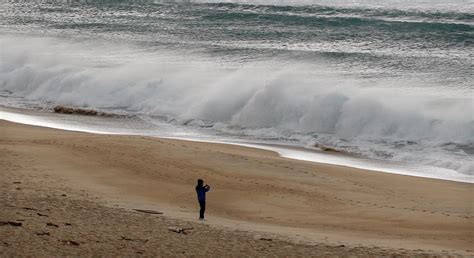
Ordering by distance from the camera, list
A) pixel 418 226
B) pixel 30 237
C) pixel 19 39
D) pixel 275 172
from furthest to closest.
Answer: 1. pixel 19 39
2. pixel 275 172
3. pixel 418 226
4. pixel 30 237

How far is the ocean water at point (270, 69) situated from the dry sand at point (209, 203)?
152 inches

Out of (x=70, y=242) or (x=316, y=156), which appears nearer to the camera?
(x=70, y=242)

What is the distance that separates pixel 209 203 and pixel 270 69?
18.6 meters

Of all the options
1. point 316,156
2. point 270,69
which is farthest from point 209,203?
point 270,69

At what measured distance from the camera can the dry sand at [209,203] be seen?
48.5 feet

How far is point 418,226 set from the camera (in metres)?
17.7

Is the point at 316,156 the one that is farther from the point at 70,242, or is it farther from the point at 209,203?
the point at 70,242

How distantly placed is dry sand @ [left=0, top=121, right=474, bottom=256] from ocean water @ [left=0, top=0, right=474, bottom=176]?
386cm

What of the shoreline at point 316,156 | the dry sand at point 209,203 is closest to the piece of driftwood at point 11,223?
the dry sand at point 209,203

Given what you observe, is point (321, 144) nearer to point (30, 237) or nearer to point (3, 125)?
point (3, 125)

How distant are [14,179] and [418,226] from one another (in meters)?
8.09

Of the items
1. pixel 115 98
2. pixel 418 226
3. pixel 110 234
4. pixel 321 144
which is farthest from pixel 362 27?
Answer: pixel 110 234

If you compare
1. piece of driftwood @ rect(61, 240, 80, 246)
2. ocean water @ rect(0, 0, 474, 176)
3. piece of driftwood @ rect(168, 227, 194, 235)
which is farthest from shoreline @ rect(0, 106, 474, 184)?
piece of driftwood @ rect(61, 240, 80, 246)

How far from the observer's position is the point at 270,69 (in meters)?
37.2
